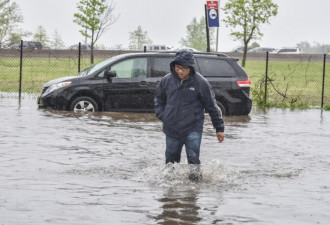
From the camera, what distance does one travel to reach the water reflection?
287 inches

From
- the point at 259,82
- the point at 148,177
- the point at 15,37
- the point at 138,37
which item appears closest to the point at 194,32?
the point at 138,37

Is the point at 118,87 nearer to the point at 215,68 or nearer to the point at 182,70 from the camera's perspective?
the point at 215,68

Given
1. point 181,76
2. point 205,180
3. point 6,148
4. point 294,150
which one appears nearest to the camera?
point 181,76

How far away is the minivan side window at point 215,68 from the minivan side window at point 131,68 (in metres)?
1.34

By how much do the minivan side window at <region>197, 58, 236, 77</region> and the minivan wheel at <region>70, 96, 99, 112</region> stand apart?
2.65 m

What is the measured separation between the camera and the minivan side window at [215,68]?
60.0 feet

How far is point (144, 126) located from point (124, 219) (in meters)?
8.51

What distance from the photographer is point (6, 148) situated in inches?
469

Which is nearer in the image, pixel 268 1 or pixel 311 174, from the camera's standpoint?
pixel 311 174

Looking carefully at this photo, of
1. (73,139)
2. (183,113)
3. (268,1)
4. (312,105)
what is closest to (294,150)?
(73,139)

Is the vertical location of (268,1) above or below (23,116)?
above

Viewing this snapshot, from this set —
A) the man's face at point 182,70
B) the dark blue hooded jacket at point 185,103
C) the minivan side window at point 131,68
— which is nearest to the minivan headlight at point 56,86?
the minivan side window at point 131,68

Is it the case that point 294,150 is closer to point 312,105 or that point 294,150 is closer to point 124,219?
point 124,219

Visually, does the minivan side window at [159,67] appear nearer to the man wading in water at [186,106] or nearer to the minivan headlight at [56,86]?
the minivan headlight at [56,86]
